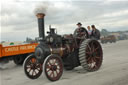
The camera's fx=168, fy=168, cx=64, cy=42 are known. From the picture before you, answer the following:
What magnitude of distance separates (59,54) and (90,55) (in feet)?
3.98

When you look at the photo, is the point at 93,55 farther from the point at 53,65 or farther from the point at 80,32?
the point at 53,65

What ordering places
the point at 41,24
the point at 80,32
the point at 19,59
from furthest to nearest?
the point at 19,59 < the point at 80,32 < the point at 41,24

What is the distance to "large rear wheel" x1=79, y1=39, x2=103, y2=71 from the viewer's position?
18.5 feet

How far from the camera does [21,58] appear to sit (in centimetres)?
898

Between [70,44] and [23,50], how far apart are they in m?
3.43

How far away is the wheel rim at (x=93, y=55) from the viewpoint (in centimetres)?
600

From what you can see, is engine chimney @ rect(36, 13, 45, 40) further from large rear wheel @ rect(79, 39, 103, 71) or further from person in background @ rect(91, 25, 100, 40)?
person in background @ rect(91, 25, 100, 40)

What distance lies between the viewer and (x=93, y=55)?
620 cm

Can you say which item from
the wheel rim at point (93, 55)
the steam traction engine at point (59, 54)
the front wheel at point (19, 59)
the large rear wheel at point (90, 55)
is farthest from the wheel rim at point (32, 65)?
the front wheel at point (19, 59)

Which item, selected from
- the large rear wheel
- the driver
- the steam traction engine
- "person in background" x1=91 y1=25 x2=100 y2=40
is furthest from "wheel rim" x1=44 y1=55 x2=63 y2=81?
"person in background" x1=91 y1=25 x2=100 y2=40

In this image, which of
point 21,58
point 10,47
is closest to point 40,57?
point 10,47

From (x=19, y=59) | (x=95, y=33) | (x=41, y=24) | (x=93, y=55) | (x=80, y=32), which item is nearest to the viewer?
(x=41, y=24)

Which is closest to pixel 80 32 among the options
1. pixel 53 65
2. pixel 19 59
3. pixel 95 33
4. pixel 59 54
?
pixel 59 54

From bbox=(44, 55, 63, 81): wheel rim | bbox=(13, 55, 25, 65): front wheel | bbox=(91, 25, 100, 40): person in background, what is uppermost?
bbox=(91, 25, 100, 40): person in background
